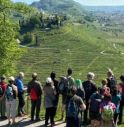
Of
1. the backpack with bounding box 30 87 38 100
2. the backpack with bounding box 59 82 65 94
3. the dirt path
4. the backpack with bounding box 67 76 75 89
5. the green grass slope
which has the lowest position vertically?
the green grass slope

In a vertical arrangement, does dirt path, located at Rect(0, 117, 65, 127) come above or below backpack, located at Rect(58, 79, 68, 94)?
below

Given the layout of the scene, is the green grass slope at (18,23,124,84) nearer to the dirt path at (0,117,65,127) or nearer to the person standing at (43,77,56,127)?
the dirt path at (0,117,65,127)

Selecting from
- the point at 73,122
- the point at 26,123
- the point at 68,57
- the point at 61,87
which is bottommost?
the point at 68,57

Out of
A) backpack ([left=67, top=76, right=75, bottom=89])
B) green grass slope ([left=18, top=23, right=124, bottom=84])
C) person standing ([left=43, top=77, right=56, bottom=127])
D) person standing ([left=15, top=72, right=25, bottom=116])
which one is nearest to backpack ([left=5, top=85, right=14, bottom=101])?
person standing ([left=15, top=72, right=25, bottom=116])

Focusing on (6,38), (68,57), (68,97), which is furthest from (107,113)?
(68,57)

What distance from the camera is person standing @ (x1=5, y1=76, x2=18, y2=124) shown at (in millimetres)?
15382

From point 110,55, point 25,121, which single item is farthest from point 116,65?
point 25,121

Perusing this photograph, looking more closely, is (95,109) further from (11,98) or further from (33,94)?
(11,98)

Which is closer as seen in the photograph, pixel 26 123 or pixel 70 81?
pixel 70 81

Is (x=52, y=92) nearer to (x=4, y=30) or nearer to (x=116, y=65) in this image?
(x=4, y=30)

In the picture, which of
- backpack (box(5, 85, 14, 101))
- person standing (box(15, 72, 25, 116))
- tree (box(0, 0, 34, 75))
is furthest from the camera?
tree (box(0, 0, 34, 75))

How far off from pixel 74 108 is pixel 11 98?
11.1ft

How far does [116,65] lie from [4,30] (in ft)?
425

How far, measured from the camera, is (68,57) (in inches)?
6624
